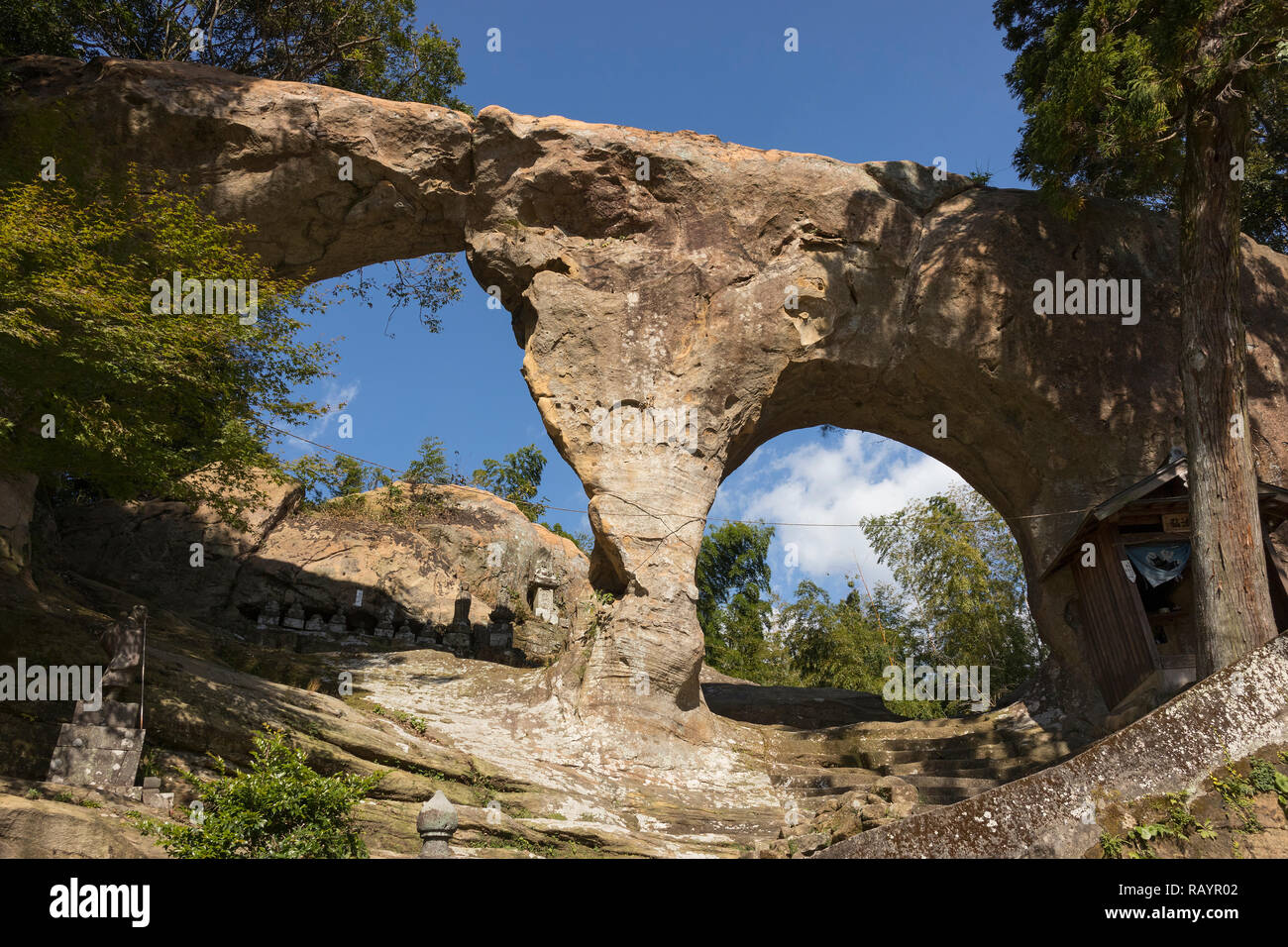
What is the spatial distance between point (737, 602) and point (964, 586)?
12005 mm

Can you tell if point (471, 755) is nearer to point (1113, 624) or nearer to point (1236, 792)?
point (1236, 792)

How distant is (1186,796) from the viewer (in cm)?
501

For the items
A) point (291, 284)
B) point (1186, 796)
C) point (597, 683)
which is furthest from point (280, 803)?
point (291, 284)

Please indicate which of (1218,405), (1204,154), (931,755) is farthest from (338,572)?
(1204,154)

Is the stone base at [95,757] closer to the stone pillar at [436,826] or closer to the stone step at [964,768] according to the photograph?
the stone pillar at [436,826]

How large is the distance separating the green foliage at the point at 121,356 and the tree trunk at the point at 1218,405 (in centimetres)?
1113

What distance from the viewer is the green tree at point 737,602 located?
106ft

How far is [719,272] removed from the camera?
16.2 metres

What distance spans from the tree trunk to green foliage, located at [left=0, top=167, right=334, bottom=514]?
11129mm

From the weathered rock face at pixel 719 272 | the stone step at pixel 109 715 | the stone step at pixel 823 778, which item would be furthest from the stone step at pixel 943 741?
the stone step at pixel 109 715

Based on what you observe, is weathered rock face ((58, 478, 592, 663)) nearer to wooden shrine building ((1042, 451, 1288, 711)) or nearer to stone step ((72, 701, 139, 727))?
stone step ((72, 701, 139, 727))

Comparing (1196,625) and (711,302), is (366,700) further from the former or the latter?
(1196,625)

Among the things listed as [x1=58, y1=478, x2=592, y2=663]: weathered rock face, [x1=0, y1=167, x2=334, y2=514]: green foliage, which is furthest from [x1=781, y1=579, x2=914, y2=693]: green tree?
[x1=0, y1=167, x2=334, y2=514]: green foliage
